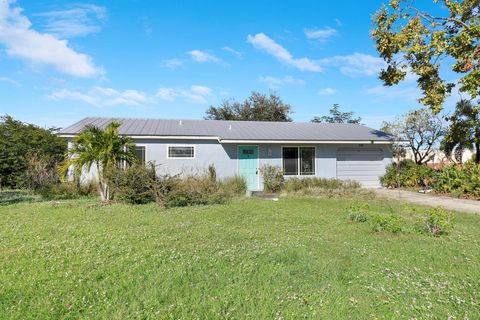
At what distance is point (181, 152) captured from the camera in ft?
51.4

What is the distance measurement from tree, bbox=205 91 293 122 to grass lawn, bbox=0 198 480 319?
26.4m

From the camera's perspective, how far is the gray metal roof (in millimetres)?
15742

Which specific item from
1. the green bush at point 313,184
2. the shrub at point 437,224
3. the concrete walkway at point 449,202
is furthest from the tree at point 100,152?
the concrete walkway at point 449,202

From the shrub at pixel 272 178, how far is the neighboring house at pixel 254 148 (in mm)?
452

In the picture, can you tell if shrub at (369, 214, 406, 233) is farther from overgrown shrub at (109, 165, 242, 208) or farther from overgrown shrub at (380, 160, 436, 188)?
overgrown shrub at (380, 160, 436, 188)

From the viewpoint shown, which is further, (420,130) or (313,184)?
(420,130)

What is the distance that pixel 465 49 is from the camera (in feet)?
46.0

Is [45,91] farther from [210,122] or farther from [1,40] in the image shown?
[210,122]

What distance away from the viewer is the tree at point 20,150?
15.8 metres

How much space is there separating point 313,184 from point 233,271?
37.8 feet

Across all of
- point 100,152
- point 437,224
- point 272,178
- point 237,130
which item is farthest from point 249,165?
point 437,224

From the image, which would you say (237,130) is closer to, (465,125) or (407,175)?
(407,175)

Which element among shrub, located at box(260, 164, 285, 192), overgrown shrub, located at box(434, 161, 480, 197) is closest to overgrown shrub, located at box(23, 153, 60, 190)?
shrub, located at box(260, 164, 285, 192)

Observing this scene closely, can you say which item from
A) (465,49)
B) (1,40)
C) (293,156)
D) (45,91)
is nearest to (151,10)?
(1,40)
